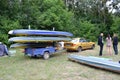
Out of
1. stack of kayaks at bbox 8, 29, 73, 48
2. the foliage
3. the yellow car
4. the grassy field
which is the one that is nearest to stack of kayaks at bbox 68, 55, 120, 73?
the grassy field

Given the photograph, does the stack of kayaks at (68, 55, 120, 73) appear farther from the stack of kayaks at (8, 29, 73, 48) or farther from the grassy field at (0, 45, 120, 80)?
the stack of kayaks at (8, 29, 73, 48)

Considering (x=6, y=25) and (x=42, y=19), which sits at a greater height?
(x=42, y=19)

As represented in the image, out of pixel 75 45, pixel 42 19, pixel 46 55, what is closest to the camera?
pixel 46 55

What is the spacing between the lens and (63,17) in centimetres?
2859

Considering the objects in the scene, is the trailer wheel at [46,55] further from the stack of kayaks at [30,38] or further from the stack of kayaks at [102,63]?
the stack of kayaks at [102,63]

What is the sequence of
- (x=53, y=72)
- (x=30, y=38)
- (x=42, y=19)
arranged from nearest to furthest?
(x=53, y=72)
(x=30, y=38)
(x=42, y=19)

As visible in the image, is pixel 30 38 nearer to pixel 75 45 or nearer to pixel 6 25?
pixel 75 45

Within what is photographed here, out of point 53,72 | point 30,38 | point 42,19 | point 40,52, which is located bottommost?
point 53,72

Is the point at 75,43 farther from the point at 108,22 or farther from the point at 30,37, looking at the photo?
the point at 108,22

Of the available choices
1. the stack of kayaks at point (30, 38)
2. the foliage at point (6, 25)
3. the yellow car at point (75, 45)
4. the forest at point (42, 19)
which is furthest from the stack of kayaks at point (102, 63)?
the forest at point (42, 19)

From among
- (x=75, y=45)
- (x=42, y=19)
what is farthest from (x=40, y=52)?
(x=42, y=19)

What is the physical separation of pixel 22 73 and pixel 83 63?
407cm

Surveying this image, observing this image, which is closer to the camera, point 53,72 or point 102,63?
point 53,72

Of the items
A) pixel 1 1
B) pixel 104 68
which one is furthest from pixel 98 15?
pixel 104 68
